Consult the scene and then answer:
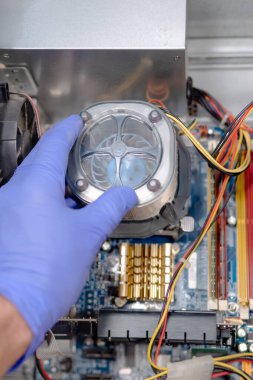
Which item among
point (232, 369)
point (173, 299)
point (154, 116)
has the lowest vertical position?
point (232, 369)

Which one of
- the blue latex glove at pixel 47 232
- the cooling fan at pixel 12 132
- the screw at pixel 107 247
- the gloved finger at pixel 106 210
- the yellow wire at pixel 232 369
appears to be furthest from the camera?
the screw at pixel 107 247

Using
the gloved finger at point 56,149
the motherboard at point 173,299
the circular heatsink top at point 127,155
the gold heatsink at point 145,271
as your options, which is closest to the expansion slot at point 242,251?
the motherboard at point 173,299

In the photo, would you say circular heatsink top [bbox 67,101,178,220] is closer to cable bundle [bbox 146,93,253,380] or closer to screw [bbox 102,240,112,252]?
cable bundle [bbox 146,93,253,380]

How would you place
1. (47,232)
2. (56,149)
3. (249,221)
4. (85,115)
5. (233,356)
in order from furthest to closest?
(249,221), (233,356), (85,115), (56,149), (47,232)

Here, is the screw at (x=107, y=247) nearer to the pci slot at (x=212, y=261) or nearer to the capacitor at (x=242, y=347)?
the pci slot at (x=212, y=261)

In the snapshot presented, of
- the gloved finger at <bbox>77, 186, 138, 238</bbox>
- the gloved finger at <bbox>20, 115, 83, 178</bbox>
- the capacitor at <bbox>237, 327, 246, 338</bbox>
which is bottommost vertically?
the capacitor at <bbox>237, 327, 246, 338</bbox>

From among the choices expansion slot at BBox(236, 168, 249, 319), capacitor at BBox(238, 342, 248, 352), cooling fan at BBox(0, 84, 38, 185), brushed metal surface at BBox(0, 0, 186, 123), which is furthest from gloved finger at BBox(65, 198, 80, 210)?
capacitor at BBox(238, 342, 248, 352)

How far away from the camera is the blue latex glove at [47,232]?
1107 millimetres

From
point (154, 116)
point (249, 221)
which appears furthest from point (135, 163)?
point (249, 221)

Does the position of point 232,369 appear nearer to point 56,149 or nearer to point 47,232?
point 47,232

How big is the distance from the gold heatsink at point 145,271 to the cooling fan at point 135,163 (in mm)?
143

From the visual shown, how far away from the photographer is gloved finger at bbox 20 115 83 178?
1284mm

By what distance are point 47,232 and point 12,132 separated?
1.08ft

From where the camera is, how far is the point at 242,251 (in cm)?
161
